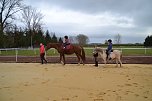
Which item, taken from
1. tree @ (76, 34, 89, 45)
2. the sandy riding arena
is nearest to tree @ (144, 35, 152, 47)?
tree @ (76, 34, 89, 45)

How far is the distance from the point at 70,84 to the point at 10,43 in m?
47.7

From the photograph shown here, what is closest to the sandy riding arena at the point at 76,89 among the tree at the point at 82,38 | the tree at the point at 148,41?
the tree at the point at 148,41

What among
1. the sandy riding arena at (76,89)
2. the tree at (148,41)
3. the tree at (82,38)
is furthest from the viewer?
the tree at (82,38)

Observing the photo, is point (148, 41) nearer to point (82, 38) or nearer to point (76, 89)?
point (82, 38)

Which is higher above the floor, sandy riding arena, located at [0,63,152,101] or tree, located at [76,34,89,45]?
tree, located at [76,34,89,45]

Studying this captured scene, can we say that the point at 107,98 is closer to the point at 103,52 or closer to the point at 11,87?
the point at 11,87

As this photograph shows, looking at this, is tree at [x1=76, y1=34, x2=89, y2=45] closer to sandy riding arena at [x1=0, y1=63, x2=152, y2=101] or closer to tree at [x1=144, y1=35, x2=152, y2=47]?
tree at [x1=144, y1=35, x2=152, y2=47]

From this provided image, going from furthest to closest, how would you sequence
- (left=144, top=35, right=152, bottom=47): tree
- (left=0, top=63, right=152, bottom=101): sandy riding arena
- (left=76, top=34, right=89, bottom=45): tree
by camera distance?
(left=76, top=34, right=89, bottom=45): tree, (left=144, top=35, right=152, bottom=47): tree, (left=0, top=63, right=152, bottom=101): sandy riding arena

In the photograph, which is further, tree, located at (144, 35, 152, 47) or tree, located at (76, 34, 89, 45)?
A: tree, located at (76, 34, 89, 45)

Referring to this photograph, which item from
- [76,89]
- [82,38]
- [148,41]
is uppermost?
[82,38]


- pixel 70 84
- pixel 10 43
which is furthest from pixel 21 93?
pixel 10 43

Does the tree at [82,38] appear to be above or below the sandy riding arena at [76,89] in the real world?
above

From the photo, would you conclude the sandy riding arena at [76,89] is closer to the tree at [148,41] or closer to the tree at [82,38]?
the tree at [148,41]

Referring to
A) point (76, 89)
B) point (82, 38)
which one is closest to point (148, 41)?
point (82, 38)
